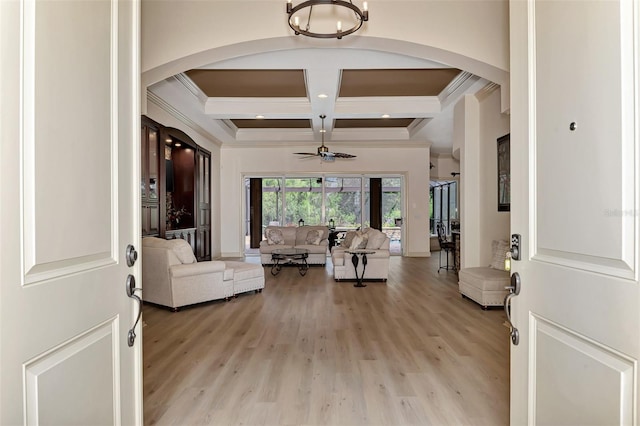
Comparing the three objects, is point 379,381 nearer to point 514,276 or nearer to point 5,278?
point 514,276

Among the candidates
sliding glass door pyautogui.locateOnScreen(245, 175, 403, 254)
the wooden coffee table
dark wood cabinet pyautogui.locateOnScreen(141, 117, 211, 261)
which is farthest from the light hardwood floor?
sliding glass door pyautogui.locateOnScreen(245, 175, 403, 254)

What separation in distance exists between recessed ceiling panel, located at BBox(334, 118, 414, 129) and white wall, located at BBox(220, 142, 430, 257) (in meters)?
1.23

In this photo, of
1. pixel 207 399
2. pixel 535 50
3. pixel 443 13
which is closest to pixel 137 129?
pixel 535 50

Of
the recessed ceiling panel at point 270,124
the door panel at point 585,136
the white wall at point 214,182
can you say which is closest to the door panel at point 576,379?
the door panel at point 585,136

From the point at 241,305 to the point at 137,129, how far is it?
3.63m

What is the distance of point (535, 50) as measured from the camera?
52.6 inches

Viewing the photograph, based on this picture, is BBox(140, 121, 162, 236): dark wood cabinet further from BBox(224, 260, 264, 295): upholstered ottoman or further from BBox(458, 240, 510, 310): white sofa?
BBox(458, 240, 510, 310): white sofa

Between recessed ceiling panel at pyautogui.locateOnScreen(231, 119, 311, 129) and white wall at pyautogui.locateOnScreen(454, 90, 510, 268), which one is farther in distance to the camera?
recessed ceiling panel at pyautogui.locateOnScreen(231, 119, 311, 129)

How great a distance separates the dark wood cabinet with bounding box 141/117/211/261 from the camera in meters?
5.27

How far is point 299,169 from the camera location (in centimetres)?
977

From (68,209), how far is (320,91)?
196 inches

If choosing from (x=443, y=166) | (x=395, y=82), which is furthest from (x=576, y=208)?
(x=443, y=166)

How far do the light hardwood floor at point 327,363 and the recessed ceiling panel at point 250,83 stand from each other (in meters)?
3.24

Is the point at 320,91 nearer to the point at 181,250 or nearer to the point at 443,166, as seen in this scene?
the point at 181,250
